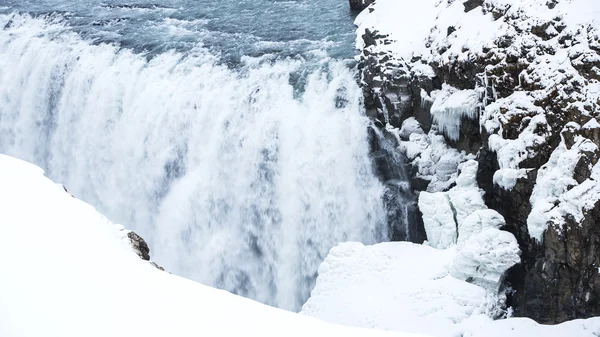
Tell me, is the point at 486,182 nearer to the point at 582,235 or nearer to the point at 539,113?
the point at 539,113

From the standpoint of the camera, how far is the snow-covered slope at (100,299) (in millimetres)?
4469

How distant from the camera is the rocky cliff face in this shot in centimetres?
926

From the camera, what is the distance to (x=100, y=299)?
4.77 meters

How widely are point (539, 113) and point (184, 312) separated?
810 cm

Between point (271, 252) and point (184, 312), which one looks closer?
point (184, 312)

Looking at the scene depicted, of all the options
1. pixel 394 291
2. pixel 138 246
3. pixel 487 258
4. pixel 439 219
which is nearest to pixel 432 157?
pixel 439 219

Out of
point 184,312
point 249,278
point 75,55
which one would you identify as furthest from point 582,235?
point 75,55

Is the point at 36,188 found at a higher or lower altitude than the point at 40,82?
higher

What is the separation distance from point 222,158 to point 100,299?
1032cm

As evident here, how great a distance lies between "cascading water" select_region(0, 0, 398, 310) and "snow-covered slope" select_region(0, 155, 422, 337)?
827cm

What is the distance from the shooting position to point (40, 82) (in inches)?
779

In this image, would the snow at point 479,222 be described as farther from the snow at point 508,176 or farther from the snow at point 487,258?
the snow at point 508,176

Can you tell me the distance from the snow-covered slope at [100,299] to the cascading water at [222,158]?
8.27 m

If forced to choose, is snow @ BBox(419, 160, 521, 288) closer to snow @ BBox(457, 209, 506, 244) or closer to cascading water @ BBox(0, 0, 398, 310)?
snow @ BBox(457, 209, 506, 244)
